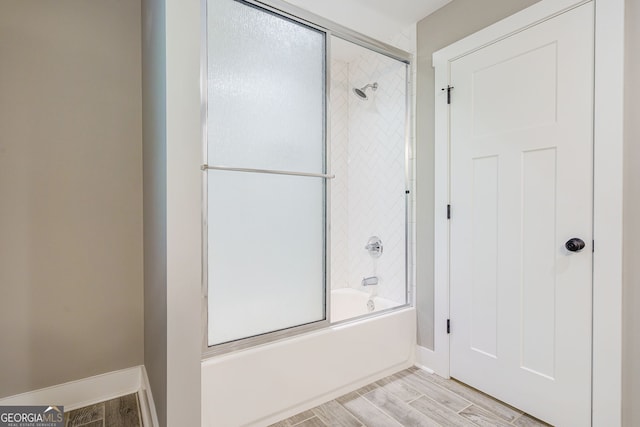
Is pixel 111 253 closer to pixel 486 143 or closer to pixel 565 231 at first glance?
pixel 486 143

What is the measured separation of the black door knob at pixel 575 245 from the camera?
1.52m

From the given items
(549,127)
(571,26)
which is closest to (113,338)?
(549,127)

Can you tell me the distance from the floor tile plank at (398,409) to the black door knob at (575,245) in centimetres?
113

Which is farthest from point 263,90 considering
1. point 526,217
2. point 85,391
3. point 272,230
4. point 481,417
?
point 481,417

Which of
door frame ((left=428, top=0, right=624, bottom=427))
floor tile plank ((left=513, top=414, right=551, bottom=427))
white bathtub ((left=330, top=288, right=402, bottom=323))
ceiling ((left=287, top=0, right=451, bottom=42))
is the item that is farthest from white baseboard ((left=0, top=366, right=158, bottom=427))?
ceiling ((left=287, top=0, right=451, bottom=42))

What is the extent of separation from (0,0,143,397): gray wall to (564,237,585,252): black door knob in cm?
245

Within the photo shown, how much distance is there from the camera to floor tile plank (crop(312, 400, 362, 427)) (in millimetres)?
1639

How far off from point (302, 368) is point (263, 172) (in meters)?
1.08

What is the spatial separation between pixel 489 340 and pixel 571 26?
5.71 feet

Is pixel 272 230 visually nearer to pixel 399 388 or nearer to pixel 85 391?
pixel 399 388

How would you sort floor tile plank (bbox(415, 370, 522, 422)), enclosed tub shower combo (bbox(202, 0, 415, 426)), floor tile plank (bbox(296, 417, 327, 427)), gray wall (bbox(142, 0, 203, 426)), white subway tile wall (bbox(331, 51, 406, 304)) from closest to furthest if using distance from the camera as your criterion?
gray wall (bbox(142, 0, 203, 426))
enclosed tub shower combo (bbox(202, 0, 415, 426))
floor tile plank (bbox(296, 417, 327, 427))
floor tile plank (bbox(415, 370, 522, 422))
white subway tile wall (bbox(331, 51, 406, 304))

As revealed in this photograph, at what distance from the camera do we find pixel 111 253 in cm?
192

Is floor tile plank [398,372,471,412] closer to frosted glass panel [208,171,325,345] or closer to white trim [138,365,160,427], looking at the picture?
frosted glass panel [208,171,325,345]

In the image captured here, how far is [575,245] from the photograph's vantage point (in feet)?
5.00
